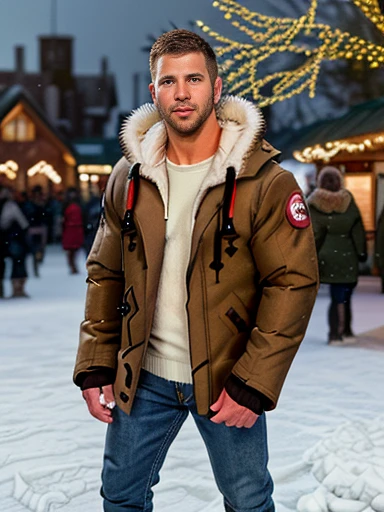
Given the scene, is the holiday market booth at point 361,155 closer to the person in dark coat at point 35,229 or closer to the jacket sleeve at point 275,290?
the person in dark coat at point 35,229

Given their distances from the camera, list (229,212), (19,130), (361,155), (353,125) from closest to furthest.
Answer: (229,212)
(361,155)
(353,125)
(19,130)

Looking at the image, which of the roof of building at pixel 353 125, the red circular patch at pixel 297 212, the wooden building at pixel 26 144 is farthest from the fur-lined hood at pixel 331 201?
the wooden building at pixel 26 144

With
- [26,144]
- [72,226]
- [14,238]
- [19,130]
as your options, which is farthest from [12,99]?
[14,238]

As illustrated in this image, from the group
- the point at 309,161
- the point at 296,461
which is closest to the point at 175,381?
the point at 296,461

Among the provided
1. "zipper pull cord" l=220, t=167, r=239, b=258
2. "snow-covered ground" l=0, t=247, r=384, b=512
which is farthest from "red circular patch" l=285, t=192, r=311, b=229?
"snow-covered ground" l=0, t=247, r=384, b=512

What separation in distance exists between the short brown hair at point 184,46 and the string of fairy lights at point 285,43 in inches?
105

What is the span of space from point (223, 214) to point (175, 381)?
1.60ft

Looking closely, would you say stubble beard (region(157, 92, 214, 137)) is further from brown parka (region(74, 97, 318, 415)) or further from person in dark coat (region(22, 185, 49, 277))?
person in dark coat (region(22, 185, 49, 277))

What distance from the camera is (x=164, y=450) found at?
2525mm

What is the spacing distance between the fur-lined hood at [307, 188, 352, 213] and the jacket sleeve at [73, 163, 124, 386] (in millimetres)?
5693

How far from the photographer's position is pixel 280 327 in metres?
2.28

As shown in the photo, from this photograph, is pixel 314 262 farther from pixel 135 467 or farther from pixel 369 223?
pixel 369 223

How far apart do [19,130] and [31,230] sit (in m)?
21.3

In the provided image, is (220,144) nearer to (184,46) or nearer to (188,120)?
(188,120)
